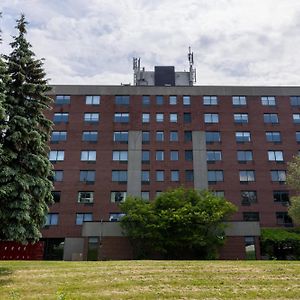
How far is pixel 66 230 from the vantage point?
157 feet

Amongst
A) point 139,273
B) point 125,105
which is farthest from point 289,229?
point 139,273

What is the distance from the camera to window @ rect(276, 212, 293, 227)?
160 feet

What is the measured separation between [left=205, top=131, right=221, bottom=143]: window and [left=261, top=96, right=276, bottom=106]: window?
8663mm

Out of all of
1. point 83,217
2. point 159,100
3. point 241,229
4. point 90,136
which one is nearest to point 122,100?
point 159,100

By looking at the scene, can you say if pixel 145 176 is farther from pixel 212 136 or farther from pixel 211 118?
pixel 211 118

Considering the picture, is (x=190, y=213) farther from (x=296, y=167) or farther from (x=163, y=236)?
(x=296, y=167)

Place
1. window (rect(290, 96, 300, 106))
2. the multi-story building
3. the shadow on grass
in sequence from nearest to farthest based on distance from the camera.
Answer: the shadow on grass → the multi-story building → window (rect(290, 96, 300, 106))

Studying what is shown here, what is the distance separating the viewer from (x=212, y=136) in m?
53.4

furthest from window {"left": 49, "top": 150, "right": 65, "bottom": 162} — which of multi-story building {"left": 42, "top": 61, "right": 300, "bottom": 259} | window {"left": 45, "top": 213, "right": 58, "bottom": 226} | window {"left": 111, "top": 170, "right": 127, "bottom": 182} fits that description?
window {"left": 45, "top": 213, "right": 58, "bottom": 226}

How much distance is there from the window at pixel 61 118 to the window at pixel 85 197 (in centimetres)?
1126

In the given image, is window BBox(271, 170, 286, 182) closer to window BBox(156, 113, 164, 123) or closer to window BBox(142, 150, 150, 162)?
window BBox(156, 113, 164, 123)

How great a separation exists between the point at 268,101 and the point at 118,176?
2477cm

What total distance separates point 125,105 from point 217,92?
13.8 m

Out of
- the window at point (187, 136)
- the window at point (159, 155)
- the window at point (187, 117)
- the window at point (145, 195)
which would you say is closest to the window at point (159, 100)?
the window at point (187, 117)
